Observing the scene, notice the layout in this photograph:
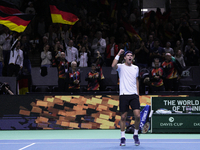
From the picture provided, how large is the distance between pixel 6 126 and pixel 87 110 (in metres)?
2.79

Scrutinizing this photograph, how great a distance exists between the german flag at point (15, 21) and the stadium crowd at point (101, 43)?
50cm

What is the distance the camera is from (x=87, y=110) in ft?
37.3

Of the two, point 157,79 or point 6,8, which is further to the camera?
point 6,8

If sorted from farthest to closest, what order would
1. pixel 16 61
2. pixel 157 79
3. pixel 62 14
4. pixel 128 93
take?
1. pixel 62 14
2. pixel 16 61
3. pixel 157 79
4. pixel 128 93

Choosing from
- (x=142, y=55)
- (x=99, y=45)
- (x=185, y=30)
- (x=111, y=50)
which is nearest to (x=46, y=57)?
(x=99, y=45)

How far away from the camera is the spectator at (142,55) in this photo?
14320 mm

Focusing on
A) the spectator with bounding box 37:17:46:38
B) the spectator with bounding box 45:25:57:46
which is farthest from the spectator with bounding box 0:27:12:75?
the spectator with bounding box 37:17:46:38

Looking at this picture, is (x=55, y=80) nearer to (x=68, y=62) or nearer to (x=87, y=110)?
(x=68, y=62)

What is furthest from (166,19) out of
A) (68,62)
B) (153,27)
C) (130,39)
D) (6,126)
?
(6,126)

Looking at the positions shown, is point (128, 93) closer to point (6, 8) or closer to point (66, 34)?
Answer: point (66, 34)

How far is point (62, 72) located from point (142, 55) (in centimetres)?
362

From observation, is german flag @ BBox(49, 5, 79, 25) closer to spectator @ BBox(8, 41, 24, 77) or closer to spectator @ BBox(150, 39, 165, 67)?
spectator @ BBox(8, 41, 24, 77)

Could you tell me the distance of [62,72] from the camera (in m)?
13.1

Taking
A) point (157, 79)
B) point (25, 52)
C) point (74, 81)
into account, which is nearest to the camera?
point (74, 81)
